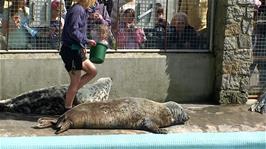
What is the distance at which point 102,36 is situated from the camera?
9430 mm

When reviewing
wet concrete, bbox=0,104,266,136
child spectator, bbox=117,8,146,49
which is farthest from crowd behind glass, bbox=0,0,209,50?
wet concrete, bbox=0,104,266,136

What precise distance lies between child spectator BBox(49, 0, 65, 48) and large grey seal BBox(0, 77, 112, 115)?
2.67 ft

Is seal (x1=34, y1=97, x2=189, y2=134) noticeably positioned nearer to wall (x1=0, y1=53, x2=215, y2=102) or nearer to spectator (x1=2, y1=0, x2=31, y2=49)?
wall (x1=0, y1=53, x2=215, y2=102)

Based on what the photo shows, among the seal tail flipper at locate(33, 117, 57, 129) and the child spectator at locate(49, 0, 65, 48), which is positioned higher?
the child spectator at locate(49, 0, 65, 48)

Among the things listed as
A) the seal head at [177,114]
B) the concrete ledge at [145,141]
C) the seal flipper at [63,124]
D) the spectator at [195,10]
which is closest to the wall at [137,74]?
the spectator at [195,10]

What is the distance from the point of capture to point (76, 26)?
7812 mm

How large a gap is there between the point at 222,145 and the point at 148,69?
4.38m

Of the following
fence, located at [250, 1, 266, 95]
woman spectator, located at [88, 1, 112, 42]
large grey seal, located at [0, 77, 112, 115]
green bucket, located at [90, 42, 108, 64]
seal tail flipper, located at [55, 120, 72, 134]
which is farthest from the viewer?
fence, located at [250, 1, 266, 95]

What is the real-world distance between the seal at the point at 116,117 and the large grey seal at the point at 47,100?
0.42m

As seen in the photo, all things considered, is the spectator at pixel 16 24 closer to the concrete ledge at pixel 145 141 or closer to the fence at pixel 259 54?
the fence at pixel 259 54

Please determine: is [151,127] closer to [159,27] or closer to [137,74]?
[137,74]

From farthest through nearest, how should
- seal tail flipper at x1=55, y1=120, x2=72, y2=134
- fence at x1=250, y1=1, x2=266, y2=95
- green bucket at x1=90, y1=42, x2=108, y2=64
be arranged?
fence at x1=250, y1=1, x2=266, y2=95, green bucket at x1=90, y1=42, x2=108, y2=64, seal tail flipper at x1=55, y1=120, x2=72, y2=134

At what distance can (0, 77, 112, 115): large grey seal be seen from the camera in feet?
28.0

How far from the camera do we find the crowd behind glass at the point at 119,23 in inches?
361
